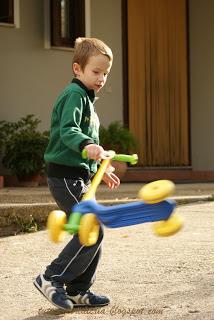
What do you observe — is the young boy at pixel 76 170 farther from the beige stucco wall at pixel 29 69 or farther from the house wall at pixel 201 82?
the house wall at pixel 201 82

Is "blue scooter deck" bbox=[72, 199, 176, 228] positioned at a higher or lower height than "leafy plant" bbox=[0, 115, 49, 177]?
higher

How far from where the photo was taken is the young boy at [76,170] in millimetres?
3838

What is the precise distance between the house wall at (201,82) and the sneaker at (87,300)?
28.0 feet

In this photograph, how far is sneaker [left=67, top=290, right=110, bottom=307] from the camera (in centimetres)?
398

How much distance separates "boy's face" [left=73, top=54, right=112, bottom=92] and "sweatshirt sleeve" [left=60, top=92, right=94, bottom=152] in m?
0.10

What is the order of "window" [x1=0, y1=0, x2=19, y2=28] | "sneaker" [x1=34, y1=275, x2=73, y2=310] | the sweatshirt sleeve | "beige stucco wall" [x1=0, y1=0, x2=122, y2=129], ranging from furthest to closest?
1. "beige stucco wall" [x1=0, y1=0, x2=122, y2=129]
2. "window" [x1=0, y1=0, x2=19, y2=28]
3. "sneaker" [x1=34, y1=275, x2=73, y2=310]
4. the sweatshirt sleeve

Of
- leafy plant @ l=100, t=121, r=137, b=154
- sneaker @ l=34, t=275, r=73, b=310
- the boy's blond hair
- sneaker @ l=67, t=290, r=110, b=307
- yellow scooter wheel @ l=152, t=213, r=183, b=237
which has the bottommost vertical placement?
leafy plant @ l=100, t=121, r=137, b=154

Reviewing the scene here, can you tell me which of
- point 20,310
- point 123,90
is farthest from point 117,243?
point 123,90

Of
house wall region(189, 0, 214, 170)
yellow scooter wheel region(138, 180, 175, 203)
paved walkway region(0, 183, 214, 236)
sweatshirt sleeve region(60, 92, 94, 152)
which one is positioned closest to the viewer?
yellow scooter wheel region(138, 180, 175, 203)

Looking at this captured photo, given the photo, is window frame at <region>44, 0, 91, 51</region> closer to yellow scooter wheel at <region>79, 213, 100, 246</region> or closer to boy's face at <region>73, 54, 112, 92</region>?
boy's face at <region>73, 54, 112, 92</region>

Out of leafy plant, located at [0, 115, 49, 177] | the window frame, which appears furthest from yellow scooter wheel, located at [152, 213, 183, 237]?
the window frame

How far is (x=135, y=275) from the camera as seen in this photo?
4758 mm

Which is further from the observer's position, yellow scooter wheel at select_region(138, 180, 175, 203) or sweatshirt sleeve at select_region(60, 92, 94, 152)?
sweatshirt sleeve at select_region(60, 92, 94, 152)

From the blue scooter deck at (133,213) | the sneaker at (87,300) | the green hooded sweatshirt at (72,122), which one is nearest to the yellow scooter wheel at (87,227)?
the blue scooter deck at (133,213)
